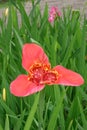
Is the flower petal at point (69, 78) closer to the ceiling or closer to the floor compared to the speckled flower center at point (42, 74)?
closer to the ceiling

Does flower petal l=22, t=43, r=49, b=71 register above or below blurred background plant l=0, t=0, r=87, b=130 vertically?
above

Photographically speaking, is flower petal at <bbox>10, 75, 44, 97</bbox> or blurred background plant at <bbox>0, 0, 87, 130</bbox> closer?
flower petal at <bbox>10, 75, 44, 97</bbox>

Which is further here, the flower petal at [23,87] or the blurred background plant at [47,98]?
the blurred background plant at [47,98]

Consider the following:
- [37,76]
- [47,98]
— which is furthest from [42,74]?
[47,98]

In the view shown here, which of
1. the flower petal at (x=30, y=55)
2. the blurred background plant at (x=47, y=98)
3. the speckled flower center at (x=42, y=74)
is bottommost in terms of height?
the blurred background plant at (x=47, y=98)

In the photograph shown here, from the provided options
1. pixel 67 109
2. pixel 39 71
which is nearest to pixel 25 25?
pixel 67 109

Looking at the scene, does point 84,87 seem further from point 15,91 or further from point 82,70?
point 15,91

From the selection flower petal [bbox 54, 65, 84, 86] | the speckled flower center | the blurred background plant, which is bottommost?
the blurred background plant
